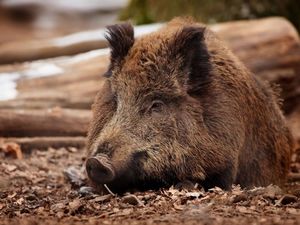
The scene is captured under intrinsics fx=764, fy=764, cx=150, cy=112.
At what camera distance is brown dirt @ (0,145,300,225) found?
5375mm

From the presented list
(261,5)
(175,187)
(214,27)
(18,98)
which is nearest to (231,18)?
(261,5)

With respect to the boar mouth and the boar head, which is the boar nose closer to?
the boar mouth

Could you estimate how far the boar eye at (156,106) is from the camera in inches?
277

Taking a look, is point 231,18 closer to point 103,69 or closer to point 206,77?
point 103,69

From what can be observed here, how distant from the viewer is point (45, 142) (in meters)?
9.52

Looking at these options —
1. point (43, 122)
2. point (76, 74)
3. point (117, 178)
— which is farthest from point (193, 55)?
point (76, 74)

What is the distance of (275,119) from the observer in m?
8.40

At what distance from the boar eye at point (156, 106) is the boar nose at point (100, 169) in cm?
83

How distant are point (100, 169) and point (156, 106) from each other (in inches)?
39.8

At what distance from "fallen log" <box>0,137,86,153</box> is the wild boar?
1.94 meters

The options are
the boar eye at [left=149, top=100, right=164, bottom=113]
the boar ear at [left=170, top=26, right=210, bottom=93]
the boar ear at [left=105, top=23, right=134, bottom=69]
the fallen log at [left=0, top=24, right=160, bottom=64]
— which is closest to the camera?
the boar eye at [left=149, top=100, right=164, bottom=113]

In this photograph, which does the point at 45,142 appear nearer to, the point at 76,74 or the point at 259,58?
the point at 76,74

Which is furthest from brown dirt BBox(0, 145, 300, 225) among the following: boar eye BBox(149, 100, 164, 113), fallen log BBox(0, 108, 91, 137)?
fallen log BBox(0, 108, 91, 137)

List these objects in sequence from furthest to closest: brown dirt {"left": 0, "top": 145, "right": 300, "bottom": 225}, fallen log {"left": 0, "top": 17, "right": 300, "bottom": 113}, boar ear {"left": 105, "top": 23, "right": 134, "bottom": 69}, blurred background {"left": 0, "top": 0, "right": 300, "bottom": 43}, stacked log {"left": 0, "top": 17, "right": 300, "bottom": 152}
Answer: blurred background {"left": 0, "top": 0, "right": 300, "bottom": 43}, fallen log {"left": 0, "top": 17, "right": 300, "bottom": 113}, stacked log {"left": 0, "top": 17, "right": 300, "bottom": 152}, boar ear {"left": 105, "top": 23, "right": 134, "bottom": 69}, brown dirt {"left": 0, "top": 145, "right": 300, "bottom": 225}
